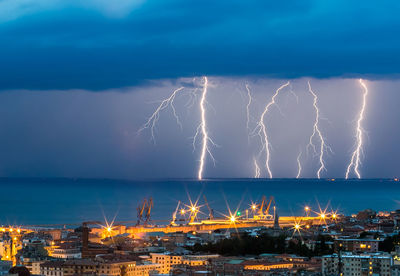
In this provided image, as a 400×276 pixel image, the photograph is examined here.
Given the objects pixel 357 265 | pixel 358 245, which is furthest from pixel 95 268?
pixel 358 245

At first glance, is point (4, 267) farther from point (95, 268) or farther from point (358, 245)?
point (358, 245)

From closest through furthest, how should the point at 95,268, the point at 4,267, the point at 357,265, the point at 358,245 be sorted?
the point at 4,267 < the point at 357,265 < the point at 95,268 < the point at 358,245

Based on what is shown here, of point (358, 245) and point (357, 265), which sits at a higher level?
point (358, 245)

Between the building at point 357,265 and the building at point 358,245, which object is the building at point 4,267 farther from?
the building at point 358,245

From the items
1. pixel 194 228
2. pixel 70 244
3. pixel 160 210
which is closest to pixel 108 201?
pixel 160 210

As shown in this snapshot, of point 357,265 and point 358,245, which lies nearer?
point 357,265

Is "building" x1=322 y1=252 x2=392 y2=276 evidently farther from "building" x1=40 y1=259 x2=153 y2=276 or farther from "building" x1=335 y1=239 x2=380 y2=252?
"building" x1=335 y1=239 x2=380 y2=252

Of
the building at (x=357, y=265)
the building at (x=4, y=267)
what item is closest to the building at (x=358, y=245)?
the building at (x=357, y=265)

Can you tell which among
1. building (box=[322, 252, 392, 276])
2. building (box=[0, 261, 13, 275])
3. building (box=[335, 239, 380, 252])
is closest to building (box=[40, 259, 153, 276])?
building (box=[0, 261, 13, 275])
